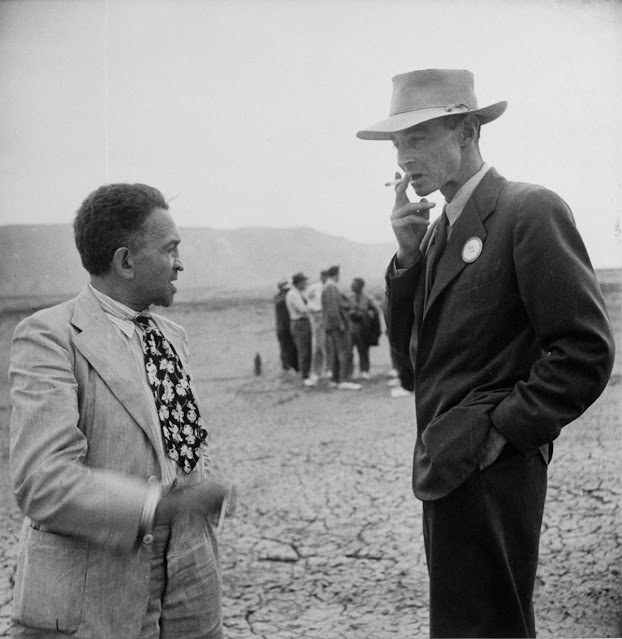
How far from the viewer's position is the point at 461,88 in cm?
194

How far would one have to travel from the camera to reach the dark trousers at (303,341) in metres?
9.69

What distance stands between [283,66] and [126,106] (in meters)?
0.99

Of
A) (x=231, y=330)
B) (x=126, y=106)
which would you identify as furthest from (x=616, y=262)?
(x=231, y=330)

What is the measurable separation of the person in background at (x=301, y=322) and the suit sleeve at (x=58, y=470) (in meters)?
7.93

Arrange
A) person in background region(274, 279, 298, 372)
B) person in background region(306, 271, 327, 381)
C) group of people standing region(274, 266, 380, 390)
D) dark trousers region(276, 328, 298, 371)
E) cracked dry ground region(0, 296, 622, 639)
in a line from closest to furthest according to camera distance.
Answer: cracked dry ground region(0, 296, 622, 639)
group of people standing region(274, 266, 380, 390)
person in background region(306, 271, 327, 381)
person in background region(274, 279, 298, 372)
dark trousers region(276, 328, 298, 371)

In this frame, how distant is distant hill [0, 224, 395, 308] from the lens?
3598 mm

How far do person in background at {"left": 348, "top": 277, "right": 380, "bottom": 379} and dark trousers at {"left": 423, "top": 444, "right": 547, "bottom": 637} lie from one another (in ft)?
25.8

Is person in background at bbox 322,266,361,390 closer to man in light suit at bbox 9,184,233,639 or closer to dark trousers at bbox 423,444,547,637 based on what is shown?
man in light suit at bbox 9,184,233,639

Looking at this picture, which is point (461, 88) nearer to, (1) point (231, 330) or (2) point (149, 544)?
(2) point (149, 544)

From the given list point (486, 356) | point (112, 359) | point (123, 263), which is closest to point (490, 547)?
point (486, 356)

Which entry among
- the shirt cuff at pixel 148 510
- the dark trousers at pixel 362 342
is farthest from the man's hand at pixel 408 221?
the dark trousers at pixel 362 342

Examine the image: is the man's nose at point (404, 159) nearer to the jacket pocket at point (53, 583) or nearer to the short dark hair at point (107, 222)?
the short dark hair at point (107, 222)

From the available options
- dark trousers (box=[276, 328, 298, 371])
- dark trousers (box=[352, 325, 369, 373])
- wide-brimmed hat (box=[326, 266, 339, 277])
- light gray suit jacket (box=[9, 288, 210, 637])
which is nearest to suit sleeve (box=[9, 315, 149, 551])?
light gray suit jacket (box=[9, 288, 210, 637])

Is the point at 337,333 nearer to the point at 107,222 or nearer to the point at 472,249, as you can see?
the point at 472,249
